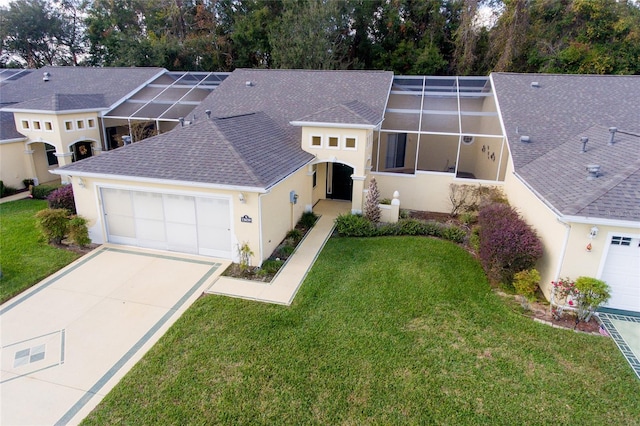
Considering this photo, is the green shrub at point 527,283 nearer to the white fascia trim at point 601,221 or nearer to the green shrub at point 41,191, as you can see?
the white fascia trim at point 601,221

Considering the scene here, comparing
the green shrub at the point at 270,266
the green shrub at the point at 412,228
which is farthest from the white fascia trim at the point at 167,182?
the green shrub at the point at 412,228

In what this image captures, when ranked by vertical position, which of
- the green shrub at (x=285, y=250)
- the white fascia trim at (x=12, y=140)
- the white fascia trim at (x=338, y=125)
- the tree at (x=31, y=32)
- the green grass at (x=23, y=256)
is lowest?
the green grass at (x=23, y=256)

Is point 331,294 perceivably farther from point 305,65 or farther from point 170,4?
point 170,4

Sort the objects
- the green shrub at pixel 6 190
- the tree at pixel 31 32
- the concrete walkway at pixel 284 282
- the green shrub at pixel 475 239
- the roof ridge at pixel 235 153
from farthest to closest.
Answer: the tree at pixel 31 32 → the green shrub at pixel 6 190 → the green shrub at pixel 475 239 → the roof ridge at pixel 235 153 → the concrete walkway at pixel 284 282

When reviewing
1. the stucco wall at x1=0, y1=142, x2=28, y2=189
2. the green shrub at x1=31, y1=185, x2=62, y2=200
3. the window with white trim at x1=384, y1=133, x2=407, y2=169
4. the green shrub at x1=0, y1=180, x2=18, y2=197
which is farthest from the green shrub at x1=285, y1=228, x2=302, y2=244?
the stucco wall at x1=0, y1=142, x2=28, y2=189

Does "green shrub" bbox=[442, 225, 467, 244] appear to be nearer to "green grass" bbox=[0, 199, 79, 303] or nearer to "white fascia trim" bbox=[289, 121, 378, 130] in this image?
"white fascia trim" bbox=[289, 121, 378, 130]

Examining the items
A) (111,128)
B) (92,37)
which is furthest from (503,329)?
(92,37)
